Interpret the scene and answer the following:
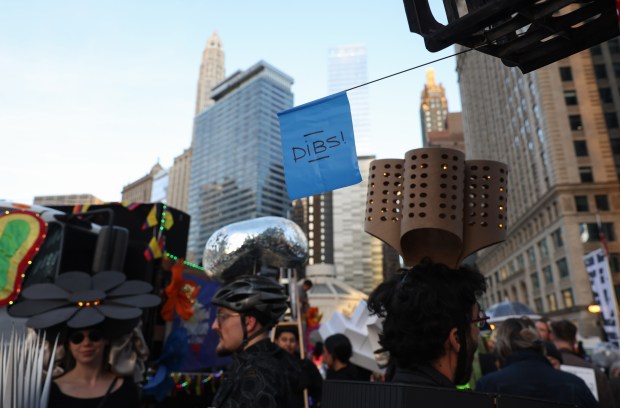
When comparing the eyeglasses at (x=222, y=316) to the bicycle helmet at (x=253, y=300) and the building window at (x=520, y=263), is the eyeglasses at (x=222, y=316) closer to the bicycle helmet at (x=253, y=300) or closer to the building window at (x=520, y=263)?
the bicycle helmet at (x=253, y=300)

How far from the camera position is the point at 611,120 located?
4269cm

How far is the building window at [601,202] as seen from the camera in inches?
1567

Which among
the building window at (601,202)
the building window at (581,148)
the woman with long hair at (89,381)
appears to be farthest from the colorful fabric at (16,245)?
the building window at (581,148)

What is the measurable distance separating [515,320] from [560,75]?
4788 centimetres

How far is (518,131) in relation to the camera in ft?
171

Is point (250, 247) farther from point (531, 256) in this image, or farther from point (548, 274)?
point (531, 256)

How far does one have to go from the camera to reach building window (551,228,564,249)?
40.4 metres

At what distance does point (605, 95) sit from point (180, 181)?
518 ft

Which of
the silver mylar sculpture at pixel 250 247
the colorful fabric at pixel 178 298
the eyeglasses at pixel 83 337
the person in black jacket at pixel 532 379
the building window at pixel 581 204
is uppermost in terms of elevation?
the building window at pixel 581 204

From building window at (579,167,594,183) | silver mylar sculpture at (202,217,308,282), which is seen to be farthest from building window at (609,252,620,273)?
silver mylar sculpture at (202,217,308,282)

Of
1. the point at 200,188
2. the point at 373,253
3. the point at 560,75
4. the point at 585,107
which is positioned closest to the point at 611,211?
the point at 585,107

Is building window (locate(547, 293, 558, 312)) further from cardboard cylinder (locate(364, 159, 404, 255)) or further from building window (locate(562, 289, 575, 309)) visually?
cardboard cylinder (locate(364, 159, 404, 255))

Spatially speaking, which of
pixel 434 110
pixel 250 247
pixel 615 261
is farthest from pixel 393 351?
pixel 434 110

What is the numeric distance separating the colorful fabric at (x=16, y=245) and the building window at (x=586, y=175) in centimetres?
4609
